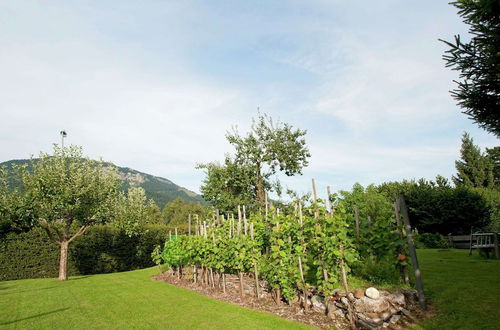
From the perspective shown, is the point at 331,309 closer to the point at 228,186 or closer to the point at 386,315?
the point at 386,315

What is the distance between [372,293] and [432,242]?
48.5 ft

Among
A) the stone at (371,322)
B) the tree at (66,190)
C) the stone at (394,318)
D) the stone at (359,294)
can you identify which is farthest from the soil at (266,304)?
the tree at (66,190)

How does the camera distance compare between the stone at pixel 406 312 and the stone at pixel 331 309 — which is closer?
the stone at pixel 406 312

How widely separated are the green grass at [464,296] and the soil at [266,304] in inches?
15.9

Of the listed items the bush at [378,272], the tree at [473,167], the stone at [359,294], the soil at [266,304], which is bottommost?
the soil at [266,304]

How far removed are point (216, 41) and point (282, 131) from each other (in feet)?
33.9

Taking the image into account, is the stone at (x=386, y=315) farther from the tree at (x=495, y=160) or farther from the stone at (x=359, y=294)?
the tree at (x=495, y=160)

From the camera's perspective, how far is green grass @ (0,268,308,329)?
629 centimetres

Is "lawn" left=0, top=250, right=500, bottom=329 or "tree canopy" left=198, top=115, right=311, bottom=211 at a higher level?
"tree canopy" left=198, top=115, right=311, bottom=211

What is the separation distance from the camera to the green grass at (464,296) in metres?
5.10

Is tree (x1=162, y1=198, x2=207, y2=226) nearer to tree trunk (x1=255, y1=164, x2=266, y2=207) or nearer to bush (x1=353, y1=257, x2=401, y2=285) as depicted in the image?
tree trunk (x1=255, y1=164, x2=266, y2=207)

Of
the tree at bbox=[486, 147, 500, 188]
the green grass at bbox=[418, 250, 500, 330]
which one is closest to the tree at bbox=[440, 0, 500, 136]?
the green grass at bbox=[418, 250, 500, 330]

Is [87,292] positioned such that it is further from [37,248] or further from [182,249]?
[37,248]

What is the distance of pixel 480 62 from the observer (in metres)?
5.62
